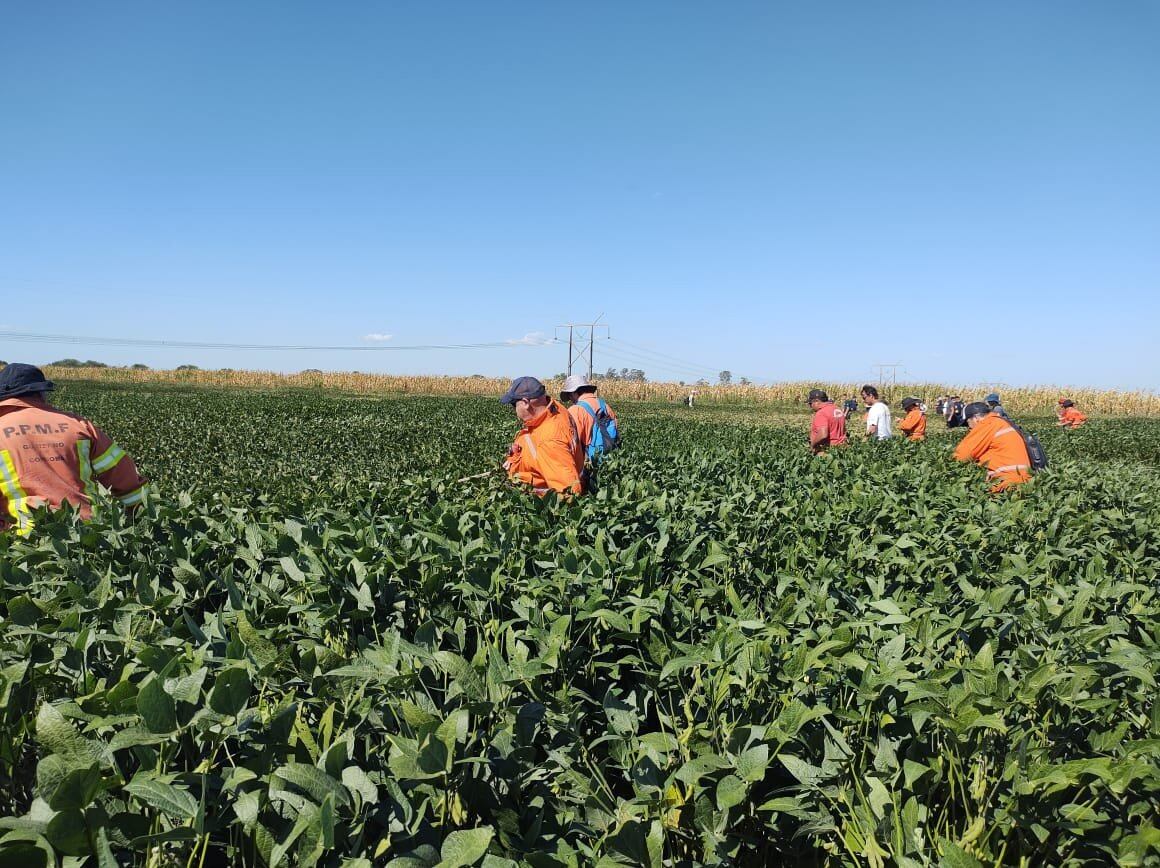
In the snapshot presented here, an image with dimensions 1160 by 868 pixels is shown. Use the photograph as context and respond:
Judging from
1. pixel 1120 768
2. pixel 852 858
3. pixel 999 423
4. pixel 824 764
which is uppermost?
pixel 999 423

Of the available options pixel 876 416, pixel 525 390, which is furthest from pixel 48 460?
pixel 876 416

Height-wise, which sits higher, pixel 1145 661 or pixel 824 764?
pixel 1145 661

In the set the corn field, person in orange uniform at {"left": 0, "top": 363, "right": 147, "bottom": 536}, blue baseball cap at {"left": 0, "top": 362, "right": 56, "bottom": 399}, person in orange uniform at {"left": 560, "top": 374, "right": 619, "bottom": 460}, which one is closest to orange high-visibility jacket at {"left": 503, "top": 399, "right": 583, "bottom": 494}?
person in orange uniform at {"left": 560, "top": 374, "right": 619, "bottom": 460}

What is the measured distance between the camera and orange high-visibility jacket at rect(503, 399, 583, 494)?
17.1 ft

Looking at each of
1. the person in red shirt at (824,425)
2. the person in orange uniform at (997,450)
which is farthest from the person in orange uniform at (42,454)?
the person in red shirt at (824,425)

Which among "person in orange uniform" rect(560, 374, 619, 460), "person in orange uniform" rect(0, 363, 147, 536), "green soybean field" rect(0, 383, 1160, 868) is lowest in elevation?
"green soybean field" rect(0, 383, 1160, 868)

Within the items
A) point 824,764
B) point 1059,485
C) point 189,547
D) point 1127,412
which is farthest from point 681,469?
point 1127,412

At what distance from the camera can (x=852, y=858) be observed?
1640 millimetres

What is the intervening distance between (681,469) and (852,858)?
20.6ft

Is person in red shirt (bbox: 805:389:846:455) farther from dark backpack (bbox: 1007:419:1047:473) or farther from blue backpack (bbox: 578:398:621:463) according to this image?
blue backpack (bbox: 578:398:621:463)

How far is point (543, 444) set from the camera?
527 cm

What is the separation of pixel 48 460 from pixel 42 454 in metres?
0.05

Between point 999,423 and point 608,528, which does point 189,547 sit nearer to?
point 608,528

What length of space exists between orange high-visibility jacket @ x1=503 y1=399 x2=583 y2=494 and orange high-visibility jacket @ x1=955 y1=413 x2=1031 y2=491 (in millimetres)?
5297
